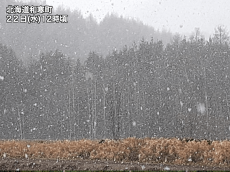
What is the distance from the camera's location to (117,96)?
3334 cm

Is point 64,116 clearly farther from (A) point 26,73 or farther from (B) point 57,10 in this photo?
(B) point 57,10

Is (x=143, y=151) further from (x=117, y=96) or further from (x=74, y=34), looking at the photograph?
(x=74, y=34)

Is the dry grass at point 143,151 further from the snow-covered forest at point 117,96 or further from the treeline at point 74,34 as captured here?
the treeline at point 74,34

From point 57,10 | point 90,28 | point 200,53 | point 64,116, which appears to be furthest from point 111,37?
point 64,116

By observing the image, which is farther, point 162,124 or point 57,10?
point 57,10

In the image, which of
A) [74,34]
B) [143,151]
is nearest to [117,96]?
[143,151]

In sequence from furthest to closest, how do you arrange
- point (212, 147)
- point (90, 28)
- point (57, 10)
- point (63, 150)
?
1. point (57, 10)
2. point (90, 28)
3. point (63, 150)
4. point (212, 147)

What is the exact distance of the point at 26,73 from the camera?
4006cm

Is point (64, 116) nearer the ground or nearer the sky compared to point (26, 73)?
nearer the ground

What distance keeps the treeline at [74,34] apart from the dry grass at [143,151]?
6597 centimetres

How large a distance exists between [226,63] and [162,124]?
57.6 ft

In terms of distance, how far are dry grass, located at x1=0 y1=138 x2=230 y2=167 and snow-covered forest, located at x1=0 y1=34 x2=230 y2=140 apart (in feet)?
63.0

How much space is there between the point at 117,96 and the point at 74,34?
220ft

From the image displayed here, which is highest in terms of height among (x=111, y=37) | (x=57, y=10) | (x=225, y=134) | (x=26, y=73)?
(x=57, y=10)
